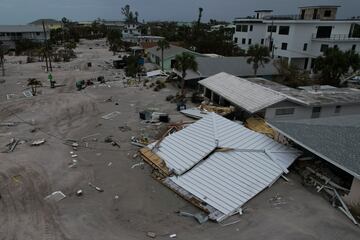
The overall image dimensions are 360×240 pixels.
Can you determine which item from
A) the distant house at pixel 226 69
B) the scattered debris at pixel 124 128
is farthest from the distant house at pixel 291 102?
the scattered debris at pixel 124 128

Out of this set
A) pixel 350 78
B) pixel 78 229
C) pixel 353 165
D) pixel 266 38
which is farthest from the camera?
pixel 266 38

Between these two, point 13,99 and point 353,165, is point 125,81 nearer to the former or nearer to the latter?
point 13,99

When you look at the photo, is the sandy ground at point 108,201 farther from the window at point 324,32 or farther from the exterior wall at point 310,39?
the window at point 324,32

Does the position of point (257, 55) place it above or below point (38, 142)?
above

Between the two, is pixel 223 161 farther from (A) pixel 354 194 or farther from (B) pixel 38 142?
(B) pixel 38 142

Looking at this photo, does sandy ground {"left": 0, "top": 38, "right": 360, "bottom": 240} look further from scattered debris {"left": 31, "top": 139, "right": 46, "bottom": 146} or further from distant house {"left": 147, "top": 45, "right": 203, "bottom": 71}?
distant house {"left": 147, "top": 45, "right": 203, "bottom": 71}

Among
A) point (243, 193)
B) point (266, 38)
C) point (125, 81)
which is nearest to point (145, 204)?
point (243, 193)

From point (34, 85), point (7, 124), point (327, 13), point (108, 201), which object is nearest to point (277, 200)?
point (108, 201)
